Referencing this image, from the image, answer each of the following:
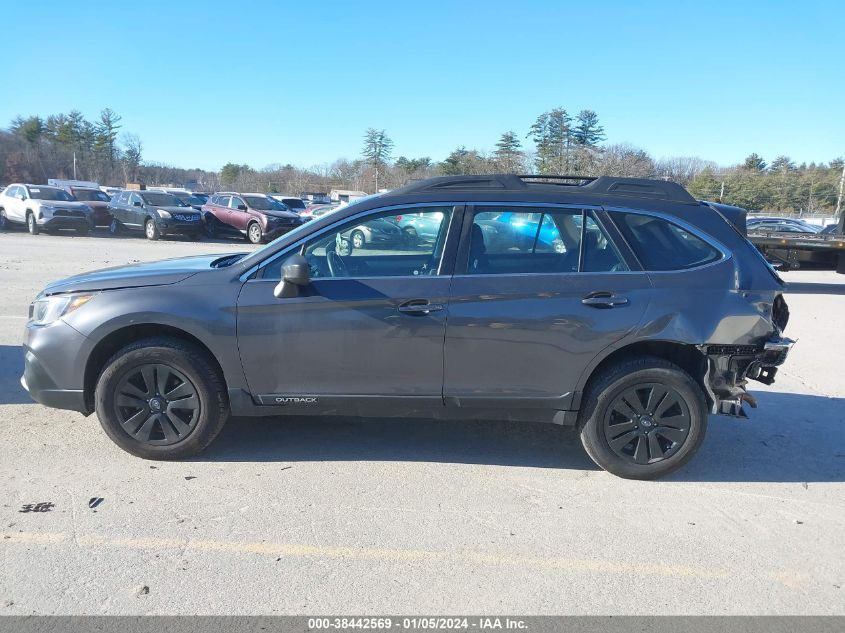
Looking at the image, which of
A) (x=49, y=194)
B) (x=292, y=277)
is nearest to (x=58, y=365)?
(x=292, y=277)

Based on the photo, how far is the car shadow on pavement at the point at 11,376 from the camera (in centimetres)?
537

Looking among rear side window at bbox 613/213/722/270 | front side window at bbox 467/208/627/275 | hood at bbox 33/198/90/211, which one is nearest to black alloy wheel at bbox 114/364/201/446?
front side window at bbox 467/208/627/275

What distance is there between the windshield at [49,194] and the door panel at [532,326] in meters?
24.4

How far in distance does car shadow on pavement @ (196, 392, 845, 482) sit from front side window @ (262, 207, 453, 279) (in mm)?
1276

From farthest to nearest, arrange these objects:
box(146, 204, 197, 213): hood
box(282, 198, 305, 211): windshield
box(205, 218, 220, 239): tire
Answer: box(282, 198, 305, 211): windshield, box(205, 218, 220, 239): tire, box(146, 204, 197, 213): hood

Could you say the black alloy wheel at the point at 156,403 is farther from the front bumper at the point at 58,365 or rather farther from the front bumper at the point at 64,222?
the front bumper at the point at 64,222

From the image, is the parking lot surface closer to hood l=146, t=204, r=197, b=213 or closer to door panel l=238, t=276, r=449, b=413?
door panel l=238, t=276, r=449, b=413

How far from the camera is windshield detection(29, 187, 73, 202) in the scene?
23.6m

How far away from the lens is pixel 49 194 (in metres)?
23.9

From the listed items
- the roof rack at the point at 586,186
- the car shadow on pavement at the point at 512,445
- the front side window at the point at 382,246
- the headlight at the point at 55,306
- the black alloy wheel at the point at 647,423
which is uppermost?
the roof rack at the point at 586,186

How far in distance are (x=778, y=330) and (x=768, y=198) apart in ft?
164

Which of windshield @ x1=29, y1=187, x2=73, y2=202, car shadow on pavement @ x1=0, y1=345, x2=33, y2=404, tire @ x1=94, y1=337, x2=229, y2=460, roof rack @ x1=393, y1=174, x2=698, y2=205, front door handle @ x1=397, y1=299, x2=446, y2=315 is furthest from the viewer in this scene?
windshield @ x1=29, y1=187, x2=73, y2=202

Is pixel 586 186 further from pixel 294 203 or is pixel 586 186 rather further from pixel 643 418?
pixel 294 203

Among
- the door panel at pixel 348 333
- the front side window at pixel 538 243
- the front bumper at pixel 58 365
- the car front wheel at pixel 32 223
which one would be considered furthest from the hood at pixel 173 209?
the front side window at pixel 538 243
